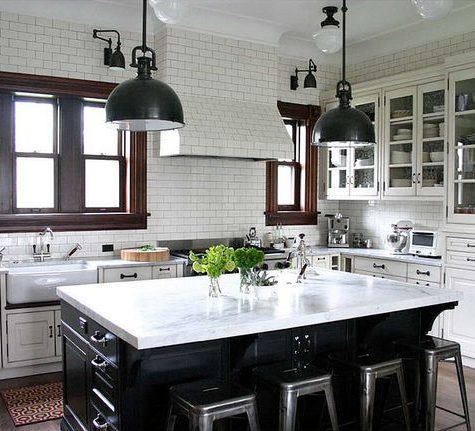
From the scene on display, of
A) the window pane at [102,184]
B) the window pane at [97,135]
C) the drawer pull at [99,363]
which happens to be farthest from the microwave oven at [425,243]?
the drawer pull at [99,363]

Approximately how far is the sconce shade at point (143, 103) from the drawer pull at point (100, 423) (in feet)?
5.08

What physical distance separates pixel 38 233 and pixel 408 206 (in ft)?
13.0

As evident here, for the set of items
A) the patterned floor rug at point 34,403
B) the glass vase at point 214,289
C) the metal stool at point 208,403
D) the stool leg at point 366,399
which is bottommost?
the patterned floor rug at point 34,403

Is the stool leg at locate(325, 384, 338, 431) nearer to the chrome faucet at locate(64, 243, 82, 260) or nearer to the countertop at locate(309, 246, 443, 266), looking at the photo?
the countertop at locate(309, 246, 443, 266)

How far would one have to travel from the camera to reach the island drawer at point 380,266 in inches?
227

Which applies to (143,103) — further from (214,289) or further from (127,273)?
(127,273)

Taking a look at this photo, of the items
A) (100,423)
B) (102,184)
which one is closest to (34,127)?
(102,184)

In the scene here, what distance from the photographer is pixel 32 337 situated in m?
4.77

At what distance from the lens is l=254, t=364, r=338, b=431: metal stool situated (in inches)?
106

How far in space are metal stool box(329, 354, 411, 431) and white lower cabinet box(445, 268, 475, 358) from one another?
89.0 inches

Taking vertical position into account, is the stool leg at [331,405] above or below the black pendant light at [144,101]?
below

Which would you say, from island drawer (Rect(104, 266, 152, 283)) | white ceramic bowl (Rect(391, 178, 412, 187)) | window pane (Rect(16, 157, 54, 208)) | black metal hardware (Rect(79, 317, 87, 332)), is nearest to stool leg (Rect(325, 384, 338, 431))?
black metal hardware (Rect(79, 317, 87, 332))

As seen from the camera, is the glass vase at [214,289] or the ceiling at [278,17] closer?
the glass vase at [214,289]

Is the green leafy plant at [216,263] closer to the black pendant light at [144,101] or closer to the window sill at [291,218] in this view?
the black pendant light at [144,101]
